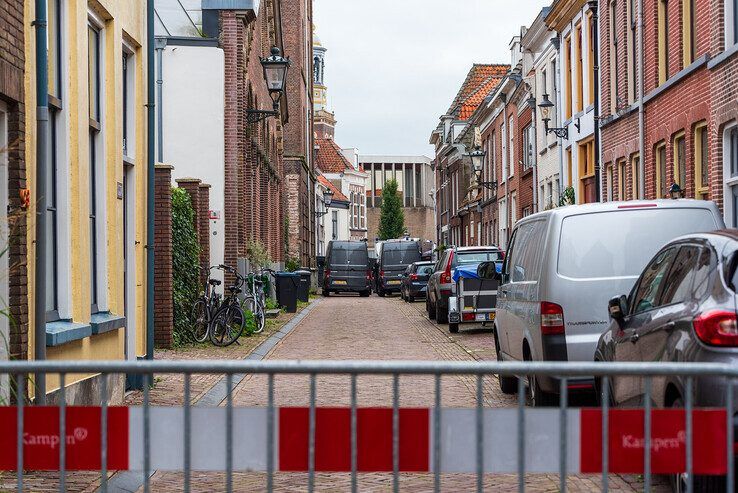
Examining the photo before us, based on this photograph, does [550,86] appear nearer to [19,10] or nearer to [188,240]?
[188,240]

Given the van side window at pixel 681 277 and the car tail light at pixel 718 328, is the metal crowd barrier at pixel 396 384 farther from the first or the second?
the van side window at pixel 681 277

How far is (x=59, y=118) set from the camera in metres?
9.88

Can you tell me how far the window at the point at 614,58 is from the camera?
2614cm

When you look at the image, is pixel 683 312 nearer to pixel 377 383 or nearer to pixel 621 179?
pixel 377 383

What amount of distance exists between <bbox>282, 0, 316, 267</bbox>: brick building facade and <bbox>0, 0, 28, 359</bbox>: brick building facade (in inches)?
1611

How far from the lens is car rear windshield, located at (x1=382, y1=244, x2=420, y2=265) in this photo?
5216 cm

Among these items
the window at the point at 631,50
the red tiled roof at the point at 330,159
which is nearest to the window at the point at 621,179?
the window at the point at 631,50

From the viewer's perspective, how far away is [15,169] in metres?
8.35

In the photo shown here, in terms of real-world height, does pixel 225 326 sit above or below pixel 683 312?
below

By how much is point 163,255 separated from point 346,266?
34515 millimetres

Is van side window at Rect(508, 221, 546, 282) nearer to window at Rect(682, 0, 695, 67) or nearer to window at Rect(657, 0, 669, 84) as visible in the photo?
window at Rect(682, 0, 695, 67)

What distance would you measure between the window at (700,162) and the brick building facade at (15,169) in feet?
41.3

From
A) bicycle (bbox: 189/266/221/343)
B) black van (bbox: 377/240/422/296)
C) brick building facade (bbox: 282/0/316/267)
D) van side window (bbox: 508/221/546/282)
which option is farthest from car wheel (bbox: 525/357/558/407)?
black van (bbox: 377/240/422/296)

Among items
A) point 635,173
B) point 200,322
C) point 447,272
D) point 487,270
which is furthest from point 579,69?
point 487,270
